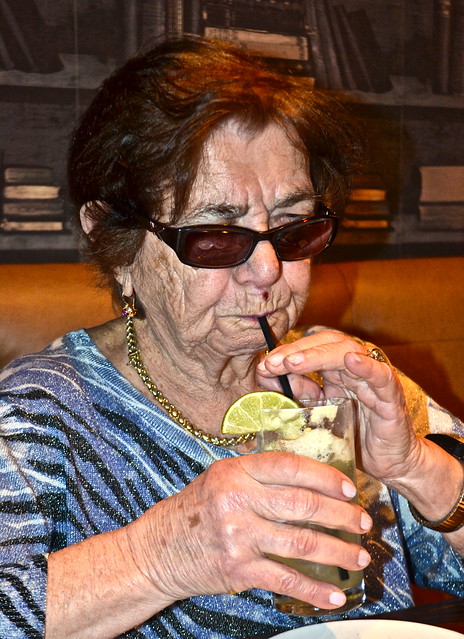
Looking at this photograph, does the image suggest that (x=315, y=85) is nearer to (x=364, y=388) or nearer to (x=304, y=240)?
(x=304, y=240)

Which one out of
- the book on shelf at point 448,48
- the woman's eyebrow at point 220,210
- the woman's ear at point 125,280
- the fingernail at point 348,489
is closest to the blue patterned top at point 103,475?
the woman's ear at point 125,280

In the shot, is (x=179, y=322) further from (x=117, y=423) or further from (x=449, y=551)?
(x=449, y=551)

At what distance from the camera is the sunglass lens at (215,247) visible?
4.39 feet

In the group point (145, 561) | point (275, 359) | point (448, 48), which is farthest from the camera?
point (448, 48)

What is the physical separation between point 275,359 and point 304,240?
1.18ft

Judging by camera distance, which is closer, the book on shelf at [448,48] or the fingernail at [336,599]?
the fingernail at [336,599]

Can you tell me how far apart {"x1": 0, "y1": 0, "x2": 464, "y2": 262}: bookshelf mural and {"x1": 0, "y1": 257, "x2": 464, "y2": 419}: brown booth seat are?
0.28 metres

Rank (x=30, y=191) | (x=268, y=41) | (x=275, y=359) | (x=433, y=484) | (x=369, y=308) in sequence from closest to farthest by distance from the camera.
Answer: (x=275, y=359)
(x=433, y=484)
(x=369, y=308)
(x=30, y=191)
(x=268, y=41)

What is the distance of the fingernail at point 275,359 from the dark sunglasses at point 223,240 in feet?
0.83

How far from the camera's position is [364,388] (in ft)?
4.09

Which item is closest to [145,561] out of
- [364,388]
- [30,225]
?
[364,388]

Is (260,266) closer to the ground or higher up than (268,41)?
closer to the ground

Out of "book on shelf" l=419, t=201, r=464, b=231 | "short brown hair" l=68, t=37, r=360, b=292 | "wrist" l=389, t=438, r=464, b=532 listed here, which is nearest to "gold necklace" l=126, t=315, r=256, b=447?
"short brown hair" l=68, t=37, r=360, b=292

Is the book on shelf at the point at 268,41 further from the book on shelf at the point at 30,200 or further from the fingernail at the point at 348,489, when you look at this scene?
the fingernail at the point at 348,489
